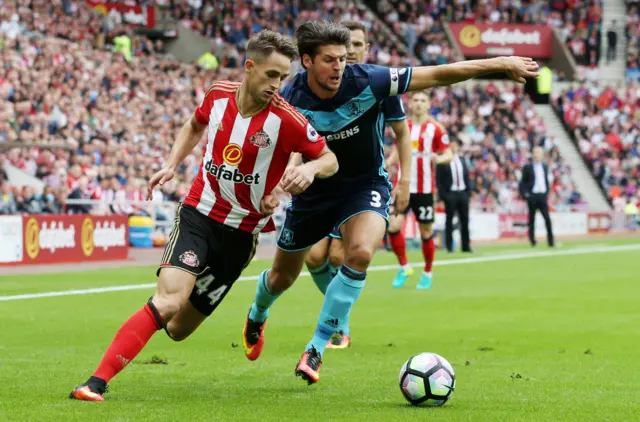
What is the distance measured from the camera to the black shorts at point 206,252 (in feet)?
21.9

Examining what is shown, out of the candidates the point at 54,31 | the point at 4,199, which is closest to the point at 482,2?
the point at 54,31

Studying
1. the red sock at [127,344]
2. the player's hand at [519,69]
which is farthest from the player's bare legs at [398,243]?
the red sock at [127,344]

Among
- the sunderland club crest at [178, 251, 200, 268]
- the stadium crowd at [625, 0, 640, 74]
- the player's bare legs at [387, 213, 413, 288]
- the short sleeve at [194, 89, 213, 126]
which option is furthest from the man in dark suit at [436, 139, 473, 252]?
the stadium crowd at [625, 0, 640, 74]

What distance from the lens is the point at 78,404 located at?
6.08 metres

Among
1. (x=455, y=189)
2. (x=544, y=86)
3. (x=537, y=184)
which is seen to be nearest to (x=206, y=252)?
(x=455, y=189)

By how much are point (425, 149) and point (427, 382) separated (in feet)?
36.4

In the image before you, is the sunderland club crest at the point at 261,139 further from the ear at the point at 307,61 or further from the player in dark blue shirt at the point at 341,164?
the ear at the point at 307,61

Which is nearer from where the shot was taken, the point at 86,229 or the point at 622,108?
the point at 86,229

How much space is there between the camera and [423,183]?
1647 centimetres

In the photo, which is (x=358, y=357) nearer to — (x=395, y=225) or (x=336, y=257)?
(x=336, y=257)

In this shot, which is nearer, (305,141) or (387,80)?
(305,141)

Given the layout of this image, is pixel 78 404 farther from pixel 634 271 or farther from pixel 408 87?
pixel 634 271

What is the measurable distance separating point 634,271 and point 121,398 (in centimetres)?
1487

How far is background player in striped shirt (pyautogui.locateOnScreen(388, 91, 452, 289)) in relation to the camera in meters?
15.9
